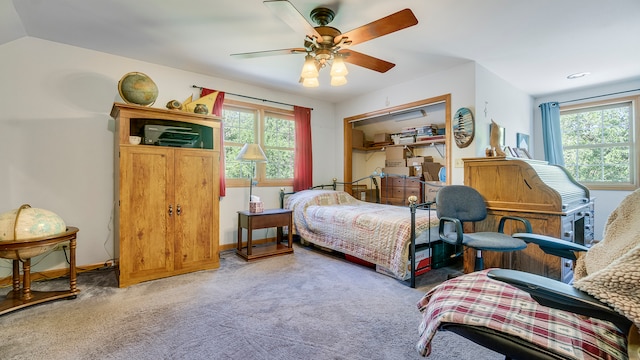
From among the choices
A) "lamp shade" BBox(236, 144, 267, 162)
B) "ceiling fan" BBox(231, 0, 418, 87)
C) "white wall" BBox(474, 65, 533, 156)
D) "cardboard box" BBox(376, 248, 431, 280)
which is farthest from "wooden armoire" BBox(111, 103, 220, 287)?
"white wall" BBox(474, 65, 533, 156)

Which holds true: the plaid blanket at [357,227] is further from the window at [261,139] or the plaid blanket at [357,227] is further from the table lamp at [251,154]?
the table lamp at [251,154]

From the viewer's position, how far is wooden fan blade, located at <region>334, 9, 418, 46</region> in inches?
71.3

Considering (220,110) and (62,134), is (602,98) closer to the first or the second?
(220,110)

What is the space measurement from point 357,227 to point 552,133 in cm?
407

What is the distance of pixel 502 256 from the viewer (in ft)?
8.81

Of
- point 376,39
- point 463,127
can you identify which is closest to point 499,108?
point 463,127

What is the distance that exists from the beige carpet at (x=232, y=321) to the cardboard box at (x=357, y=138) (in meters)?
3.06

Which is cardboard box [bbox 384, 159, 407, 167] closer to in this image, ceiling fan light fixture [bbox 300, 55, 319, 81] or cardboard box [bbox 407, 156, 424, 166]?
cardboard box [bbox 407, 156, 424, 166]

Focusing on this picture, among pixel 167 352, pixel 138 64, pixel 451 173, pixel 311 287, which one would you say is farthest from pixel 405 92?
pixel 167 352

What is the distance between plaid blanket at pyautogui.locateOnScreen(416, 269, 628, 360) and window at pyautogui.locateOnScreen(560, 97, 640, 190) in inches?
190

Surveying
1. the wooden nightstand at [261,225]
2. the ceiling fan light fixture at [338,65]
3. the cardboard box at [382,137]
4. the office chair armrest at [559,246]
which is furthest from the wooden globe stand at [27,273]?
the cardboard box at [382,137]

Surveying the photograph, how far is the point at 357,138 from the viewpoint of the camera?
559cm

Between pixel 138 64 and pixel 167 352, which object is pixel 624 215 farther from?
pixel 138 64

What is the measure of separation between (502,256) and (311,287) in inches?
75.2
